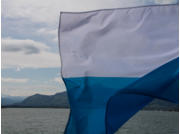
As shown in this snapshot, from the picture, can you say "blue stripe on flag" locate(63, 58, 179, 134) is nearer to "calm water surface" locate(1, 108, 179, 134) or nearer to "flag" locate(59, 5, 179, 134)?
"flag" locate(59, 5, 179, 134)

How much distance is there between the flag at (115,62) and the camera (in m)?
5.62

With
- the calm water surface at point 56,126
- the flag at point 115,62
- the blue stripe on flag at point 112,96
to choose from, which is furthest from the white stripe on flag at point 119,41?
the calm water surface at point 56,126

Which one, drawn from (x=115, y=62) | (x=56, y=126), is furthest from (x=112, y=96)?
(x=56, y=126)

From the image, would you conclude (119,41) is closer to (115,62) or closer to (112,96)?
(115,62)

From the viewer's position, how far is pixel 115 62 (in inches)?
235

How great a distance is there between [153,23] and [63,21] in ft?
4.97

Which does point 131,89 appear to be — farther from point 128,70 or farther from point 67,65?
point 67,65

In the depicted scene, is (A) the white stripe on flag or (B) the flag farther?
(A) the white stripe on flag

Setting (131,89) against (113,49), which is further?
(113,49)

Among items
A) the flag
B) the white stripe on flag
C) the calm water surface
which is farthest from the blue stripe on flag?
the calm water surface

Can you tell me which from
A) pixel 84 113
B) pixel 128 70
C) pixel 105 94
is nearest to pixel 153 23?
pixel 128 70

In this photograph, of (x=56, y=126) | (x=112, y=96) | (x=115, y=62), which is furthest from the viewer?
(x=56, y=126)

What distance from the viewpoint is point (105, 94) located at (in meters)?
5.82

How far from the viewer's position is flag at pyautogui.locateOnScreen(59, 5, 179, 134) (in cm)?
562
